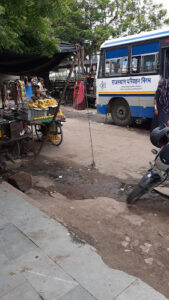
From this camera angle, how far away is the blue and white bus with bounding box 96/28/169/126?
794cm

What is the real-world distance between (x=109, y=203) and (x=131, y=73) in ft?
20.5

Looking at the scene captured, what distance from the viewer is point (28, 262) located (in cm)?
220

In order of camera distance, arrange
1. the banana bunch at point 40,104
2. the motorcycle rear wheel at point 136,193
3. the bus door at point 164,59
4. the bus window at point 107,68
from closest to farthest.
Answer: the motorcycle rear wheel at point 136,193 < the banana bunch at point 40,104 < the bus door at point 164,59 < the bus window at point 107,68

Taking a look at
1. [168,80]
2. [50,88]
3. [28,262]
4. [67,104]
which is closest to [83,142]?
[168,80]

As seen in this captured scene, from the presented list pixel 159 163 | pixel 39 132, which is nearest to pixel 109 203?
pixel 159 163

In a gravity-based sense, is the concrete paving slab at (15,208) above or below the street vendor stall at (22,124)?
below

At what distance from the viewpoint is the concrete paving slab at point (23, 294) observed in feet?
5.98

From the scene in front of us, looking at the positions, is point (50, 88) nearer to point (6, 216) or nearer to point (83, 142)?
point (83, 142)

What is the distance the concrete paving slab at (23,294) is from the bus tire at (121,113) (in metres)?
8.36

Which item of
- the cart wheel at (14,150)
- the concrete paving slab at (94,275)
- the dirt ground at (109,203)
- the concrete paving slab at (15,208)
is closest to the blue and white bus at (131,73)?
the dirt ground at (109,203)

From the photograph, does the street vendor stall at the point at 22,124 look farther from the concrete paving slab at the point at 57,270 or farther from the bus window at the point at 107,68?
the bus window at the point at 107,68

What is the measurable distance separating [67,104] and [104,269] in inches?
645

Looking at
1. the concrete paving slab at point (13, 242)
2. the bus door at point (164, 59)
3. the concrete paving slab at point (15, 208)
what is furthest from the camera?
the bus door at point (164, 59)

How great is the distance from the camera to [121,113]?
32.6ft
